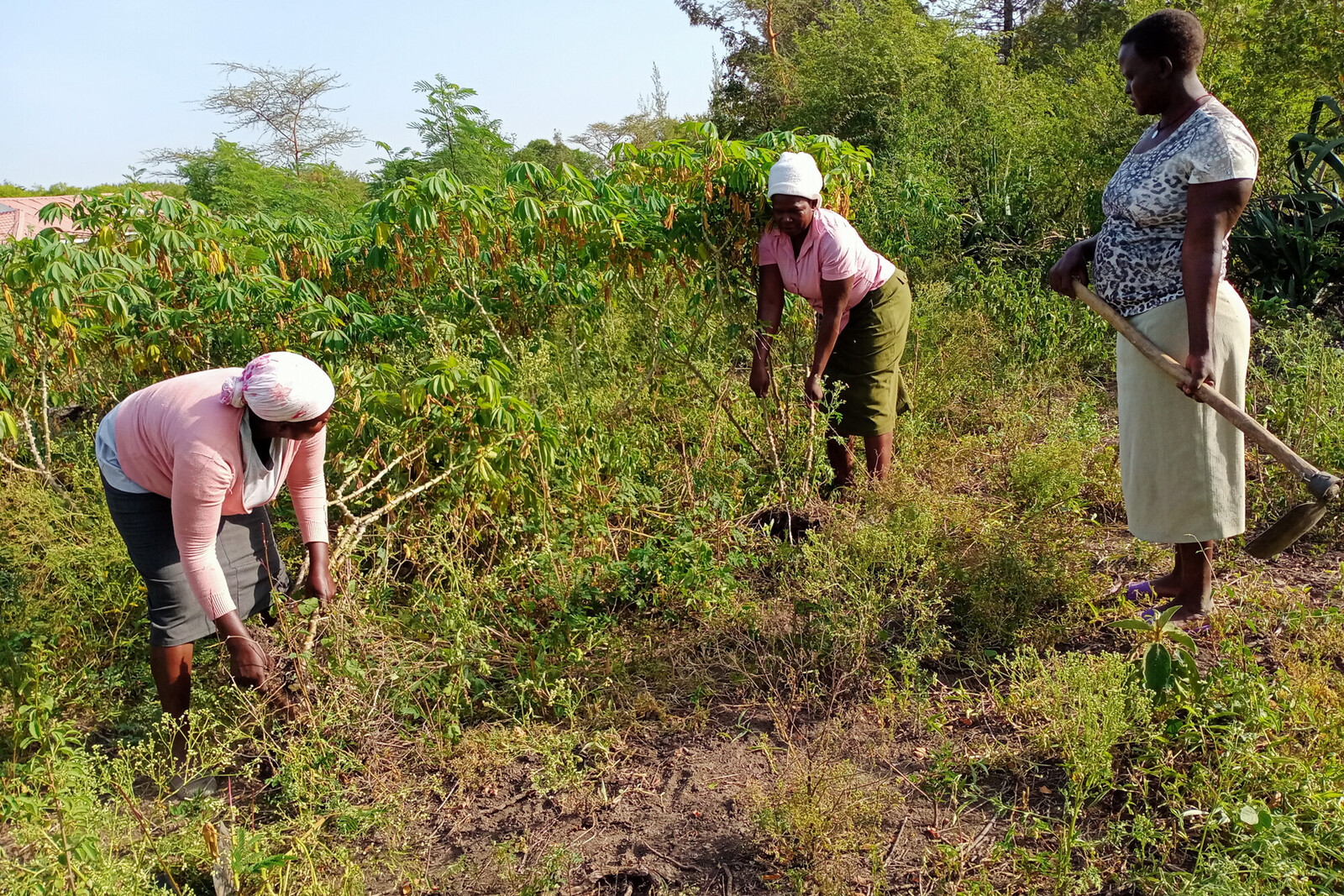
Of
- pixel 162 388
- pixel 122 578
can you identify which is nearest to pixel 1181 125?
pixel 162 388

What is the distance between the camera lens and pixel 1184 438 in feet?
7.79

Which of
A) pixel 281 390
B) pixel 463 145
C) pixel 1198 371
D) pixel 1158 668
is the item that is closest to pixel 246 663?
pixel 281 390

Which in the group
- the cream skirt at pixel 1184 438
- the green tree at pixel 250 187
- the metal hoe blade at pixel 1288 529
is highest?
the green tree at pixel 250 187

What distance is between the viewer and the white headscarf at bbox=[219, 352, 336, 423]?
2037 mm

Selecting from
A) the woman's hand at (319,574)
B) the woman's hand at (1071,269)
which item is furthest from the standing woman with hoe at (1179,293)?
the woman's hand at (319,574)

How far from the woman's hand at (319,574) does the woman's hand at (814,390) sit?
1.71 metres

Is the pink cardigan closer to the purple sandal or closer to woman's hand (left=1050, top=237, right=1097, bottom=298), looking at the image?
woman's hand (left=1050, top=237, right=1097, bottom=298)

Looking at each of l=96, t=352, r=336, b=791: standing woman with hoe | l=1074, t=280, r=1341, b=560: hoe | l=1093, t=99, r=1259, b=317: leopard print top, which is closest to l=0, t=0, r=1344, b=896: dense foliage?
l=96, t=352, r=336, b=791: standing woman with hoe

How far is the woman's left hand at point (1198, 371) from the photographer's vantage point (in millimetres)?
2205

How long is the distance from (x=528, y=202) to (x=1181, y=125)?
1920 millimetres

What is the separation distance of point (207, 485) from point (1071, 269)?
98.5 inches

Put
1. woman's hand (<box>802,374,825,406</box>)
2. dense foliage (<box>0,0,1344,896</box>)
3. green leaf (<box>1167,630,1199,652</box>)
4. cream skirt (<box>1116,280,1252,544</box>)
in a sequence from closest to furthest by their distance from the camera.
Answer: dense foliage (<box>0,0,1344,896</box>) → green leaf (<box>1167,630,1199,652</box>) → cream skirt (<box>1116,280,1252,544</box>) → woman's hand (<box>802,374,825,406</box>)

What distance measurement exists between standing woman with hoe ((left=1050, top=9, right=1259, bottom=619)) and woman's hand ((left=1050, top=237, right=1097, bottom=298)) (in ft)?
0.48

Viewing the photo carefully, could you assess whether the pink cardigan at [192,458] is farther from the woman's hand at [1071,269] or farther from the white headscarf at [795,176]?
the woman's hand at [1071,269]
